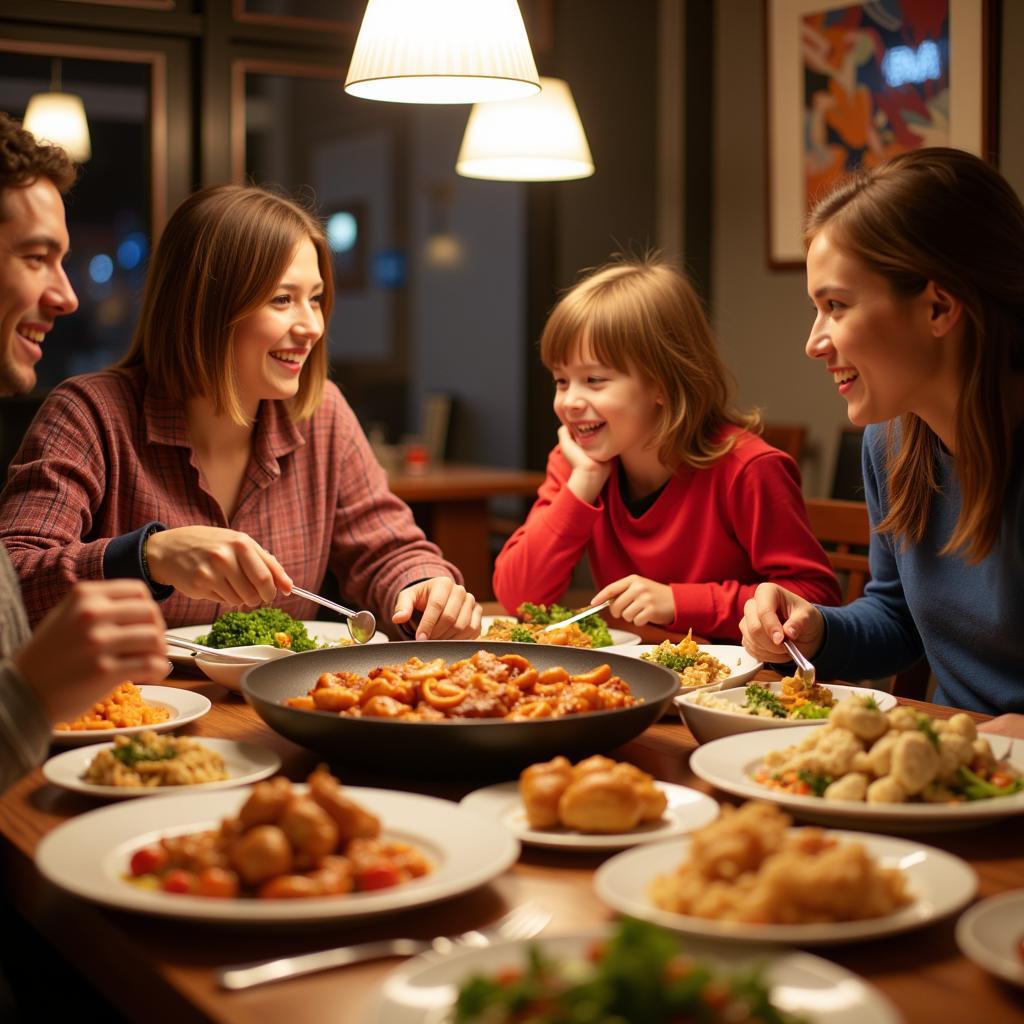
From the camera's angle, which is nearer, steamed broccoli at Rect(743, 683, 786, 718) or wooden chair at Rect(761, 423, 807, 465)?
steamed broccoli at Rect(743, 683, 786, 718)

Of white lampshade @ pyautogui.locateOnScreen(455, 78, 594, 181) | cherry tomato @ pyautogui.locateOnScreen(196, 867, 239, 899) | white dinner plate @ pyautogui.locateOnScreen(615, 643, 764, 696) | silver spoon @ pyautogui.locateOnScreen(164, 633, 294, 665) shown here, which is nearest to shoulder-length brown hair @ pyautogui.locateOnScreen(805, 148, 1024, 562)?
white dinner plate @ pyautogui.locateOnScreen(615, 643, 764, 696)

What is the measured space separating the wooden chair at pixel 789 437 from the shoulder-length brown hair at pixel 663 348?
6.80ft

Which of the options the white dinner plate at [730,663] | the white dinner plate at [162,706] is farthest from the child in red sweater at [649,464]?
the white dinner plate at [162,706]

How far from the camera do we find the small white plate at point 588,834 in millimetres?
1099

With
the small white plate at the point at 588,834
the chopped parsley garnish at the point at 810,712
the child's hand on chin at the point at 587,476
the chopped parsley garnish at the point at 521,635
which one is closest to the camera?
the small white plate at the point at 588,834

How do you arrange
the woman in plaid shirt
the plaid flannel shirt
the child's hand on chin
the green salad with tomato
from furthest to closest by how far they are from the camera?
the child's hand on chin, the woman in plaid shirt, the plaid flannel shirt, the green salad with tomato

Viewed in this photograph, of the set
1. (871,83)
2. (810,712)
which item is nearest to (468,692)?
(810,712)

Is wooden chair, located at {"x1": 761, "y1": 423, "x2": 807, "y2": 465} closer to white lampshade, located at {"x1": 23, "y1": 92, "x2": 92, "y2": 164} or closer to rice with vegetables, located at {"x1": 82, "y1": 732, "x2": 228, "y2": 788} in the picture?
white lampshade, located at {"x1": 23, "y1": 92, "x2": 92, "y2": 164}

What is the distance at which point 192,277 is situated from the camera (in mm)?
2367

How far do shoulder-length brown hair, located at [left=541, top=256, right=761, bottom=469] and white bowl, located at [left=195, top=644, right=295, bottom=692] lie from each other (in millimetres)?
1031

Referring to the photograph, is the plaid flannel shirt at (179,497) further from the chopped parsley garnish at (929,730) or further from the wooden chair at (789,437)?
the wooden chair at (789,437)

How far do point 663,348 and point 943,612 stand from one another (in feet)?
2.92

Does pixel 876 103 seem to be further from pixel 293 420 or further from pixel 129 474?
pixel 129 474

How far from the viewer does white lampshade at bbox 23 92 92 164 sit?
4.37m
